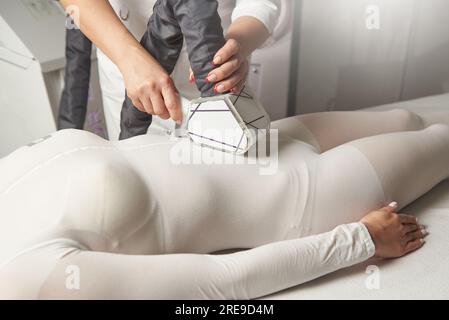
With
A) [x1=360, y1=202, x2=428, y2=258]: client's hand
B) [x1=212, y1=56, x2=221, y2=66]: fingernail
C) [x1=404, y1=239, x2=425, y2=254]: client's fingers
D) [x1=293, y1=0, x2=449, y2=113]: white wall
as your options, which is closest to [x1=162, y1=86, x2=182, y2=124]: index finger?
[x1=212, y1=56, x2=221, y2=66]: fingernail

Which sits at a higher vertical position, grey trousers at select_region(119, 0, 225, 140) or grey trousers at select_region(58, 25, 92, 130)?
grey trousers at select_region(119, 0, 225, 140)

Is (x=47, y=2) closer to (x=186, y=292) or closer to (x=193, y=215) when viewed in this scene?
(x=193, y=215)

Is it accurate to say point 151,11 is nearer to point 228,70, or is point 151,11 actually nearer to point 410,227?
point 228,70

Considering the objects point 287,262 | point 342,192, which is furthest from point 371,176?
point 287,262

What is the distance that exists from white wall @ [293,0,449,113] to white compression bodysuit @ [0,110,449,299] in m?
1.16

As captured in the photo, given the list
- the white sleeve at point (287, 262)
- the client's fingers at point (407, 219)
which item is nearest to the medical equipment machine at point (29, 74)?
the white sleeve at point (287, 262)

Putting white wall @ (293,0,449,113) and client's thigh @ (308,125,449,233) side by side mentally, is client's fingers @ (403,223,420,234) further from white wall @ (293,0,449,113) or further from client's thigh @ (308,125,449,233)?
white wall @ (293,0,449,113)

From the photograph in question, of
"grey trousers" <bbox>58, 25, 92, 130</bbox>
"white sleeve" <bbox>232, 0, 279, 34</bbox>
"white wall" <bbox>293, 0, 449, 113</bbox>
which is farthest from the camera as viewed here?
"white wall" <bbox>293, 0, 449, 113</bbox>

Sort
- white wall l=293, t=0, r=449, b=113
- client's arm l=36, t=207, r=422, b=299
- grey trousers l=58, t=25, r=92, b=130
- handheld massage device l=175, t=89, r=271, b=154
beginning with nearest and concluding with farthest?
client's arm l=36, t=207, r=422, b=299 < handheld massage device l=175, t=89, r=271, b=154 < grey trousers l=58, t=25, r=92, b=130 < white wall l=293, t=0, r=449, b=113

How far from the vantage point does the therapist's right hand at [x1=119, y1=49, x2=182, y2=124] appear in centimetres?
104

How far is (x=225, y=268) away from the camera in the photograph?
87cm

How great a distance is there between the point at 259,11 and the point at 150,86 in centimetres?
46

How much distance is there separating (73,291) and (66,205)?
165 mm

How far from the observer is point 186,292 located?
2.72 feet
